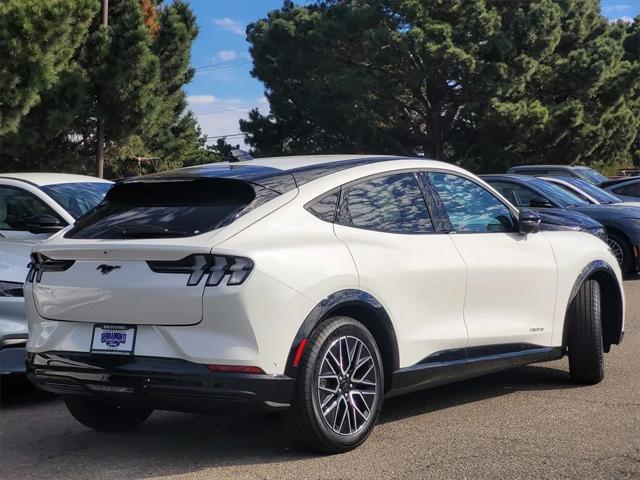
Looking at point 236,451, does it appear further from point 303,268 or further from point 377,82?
point 377,82

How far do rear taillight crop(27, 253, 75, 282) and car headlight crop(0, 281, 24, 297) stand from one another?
1527 mm

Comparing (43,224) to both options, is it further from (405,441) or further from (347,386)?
(405,441)

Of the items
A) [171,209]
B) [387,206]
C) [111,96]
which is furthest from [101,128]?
[171,209]

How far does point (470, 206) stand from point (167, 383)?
2.57 metres

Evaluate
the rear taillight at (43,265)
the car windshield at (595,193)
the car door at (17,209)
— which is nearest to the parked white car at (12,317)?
the car door at (17,209)

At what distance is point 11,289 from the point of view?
6.31 m

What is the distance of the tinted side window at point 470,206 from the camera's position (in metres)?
5.63

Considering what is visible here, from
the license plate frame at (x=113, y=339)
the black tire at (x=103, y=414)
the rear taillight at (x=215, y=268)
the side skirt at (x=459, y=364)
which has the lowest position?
the black tire at (x=103, y=414)

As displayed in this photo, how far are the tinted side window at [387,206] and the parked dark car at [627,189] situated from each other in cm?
1243

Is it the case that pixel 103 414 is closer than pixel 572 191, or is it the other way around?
pixel 103 414

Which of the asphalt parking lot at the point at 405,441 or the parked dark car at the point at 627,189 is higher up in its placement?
the parked dark car at the point at 627,189

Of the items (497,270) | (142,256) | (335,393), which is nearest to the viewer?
(142,256)

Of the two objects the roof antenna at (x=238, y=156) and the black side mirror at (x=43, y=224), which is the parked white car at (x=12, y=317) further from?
the roof antenna at (x=238, y=156)

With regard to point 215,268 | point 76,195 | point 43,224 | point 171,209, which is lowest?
point 215,268
